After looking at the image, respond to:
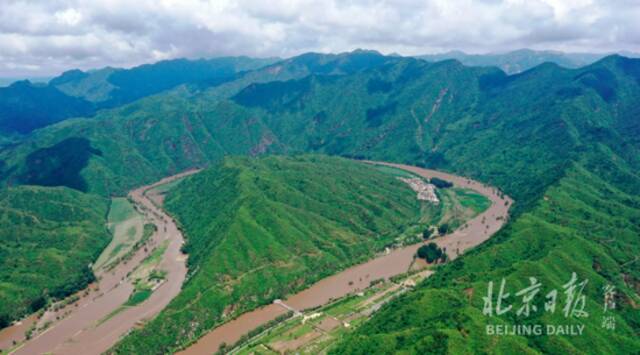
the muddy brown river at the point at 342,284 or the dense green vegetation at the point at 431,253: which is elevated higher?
the dense green vegetation at the point at 431,253

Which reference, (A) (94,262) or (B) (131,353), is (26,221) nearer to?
(A) (94,262)

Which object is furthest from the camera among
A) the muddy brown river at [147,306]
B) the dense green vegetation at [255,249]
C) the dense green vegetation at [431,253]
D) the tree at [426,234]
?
the tree at [426,234]

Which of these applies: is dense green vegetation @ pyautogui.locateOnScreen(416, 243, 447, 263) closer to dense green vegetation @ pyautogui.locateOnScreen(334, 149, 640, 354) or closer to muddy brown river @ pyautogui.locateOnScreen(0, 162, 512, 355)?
muddy brown river @ pyautogui.locateOnScreen(0, 162, 512, 355)

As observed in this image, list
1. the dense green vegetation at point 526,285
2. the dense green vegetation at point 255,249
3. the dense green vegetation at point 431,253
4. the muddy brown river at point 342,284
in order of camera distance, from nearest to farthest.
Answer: the dense green vegetation at point 526,285, the muddy brown river at point 342,284, the dense green vegetation at point 255,249, the dense green vegetation at point 431,253

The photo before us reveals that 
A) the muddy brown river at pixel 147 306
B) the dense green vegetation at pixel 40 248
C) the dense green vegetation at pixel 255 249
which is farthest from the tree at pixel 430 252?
the dense green vegetation at pixel 40 248

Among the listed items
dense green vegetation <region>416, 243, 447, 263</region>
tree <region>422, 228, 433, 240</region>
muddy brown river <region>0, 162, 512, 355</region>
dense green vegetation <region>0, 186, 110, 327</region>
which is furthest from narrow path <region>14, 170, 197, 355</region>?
tree <region>422, 228, 433, 240</region>

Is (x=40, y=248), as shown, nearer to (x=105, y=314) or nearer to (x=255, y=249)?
(x=105, y=314)

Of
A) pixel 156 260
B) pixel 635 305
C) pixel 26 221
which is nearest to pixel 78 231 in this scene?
pixel 26 221

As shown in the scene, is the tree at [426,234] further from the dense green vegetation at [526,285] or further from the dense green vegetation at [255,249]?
the dense green vegetation at [526,285]
